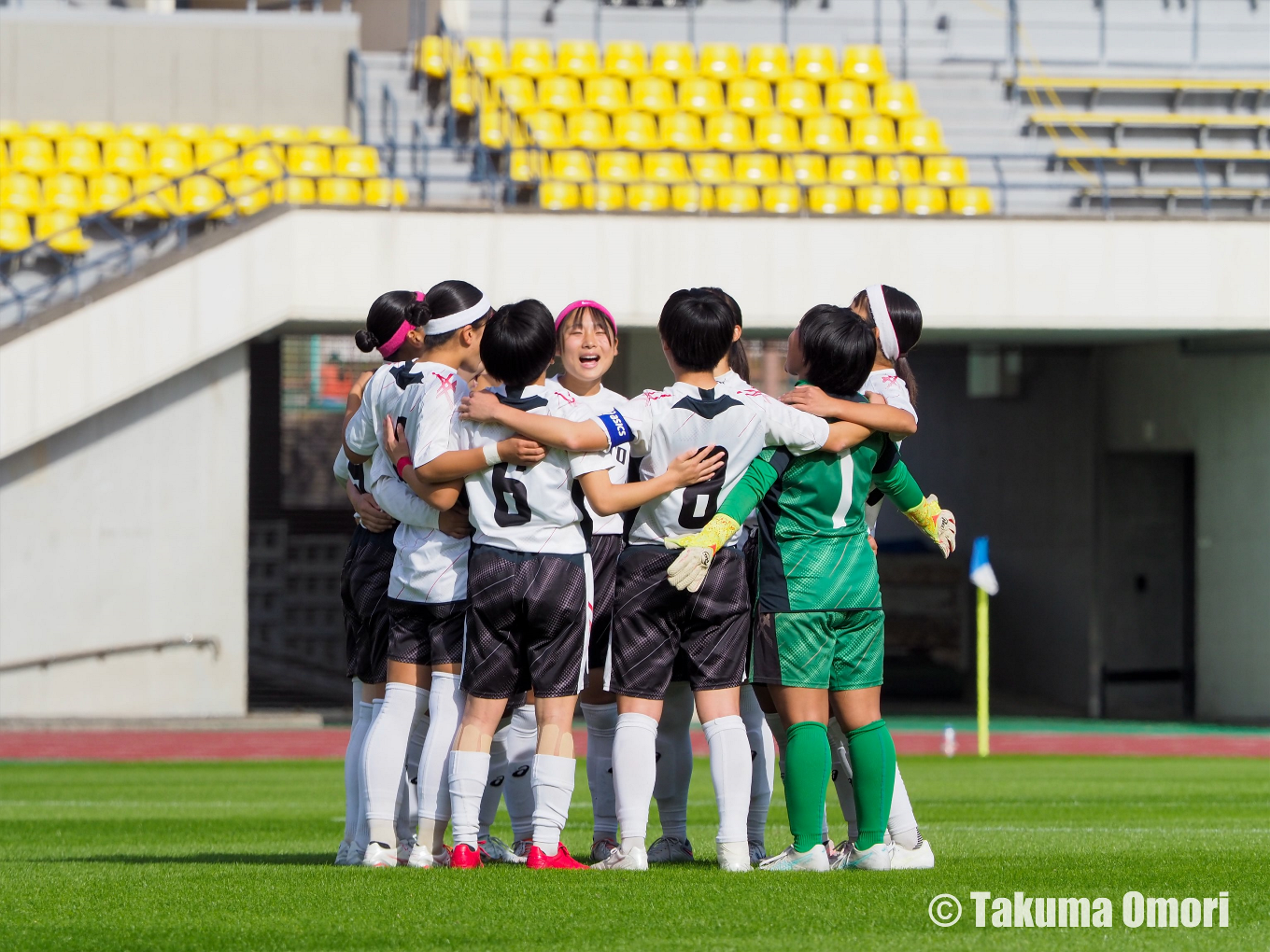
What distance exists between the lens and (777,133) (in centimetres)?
2034

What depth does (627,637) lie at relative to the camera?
5496mm

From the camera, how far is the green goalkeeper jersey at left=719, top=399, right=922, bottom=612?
539 centimetres

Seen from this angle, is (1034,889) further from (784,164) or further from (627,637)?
(784,164)

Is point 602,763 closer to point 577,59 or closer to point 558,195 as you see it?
point 558,195

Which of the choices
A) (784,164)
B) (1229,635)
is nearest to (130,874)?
(784,164)

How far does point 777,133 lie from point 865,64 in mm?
2431

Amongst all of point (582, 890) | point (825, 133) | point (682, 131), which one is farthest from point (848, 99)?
point (582, 890)

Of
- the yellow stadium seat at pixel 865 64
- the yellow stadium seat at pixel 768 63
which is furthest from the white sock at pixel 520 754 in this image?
the yellow stadium seat at pixel 865 64

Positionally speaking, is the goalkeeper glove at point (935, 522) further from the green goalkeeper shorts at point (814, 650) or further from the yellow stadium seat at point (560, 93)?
the yellow stadium seat at point (560, 93)

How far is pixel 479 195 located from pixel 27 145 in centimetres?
549

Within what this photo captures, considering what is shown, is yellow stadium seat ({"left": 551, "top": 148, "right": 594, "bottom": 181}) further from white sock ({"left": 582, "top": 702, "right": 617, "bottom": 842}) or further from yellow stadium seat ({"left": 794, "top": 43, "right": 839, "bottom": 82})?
white sock ({"left": 582, "top": 702, "right": 617, "bottom": 842})

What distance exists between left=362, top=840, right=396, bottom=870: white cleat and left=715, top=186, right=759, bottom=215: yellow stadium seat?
1365 centimetres

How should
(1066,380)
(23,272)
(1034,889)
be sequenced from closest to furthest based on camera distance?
(1034,889)
(23,272)
(1066,380)
